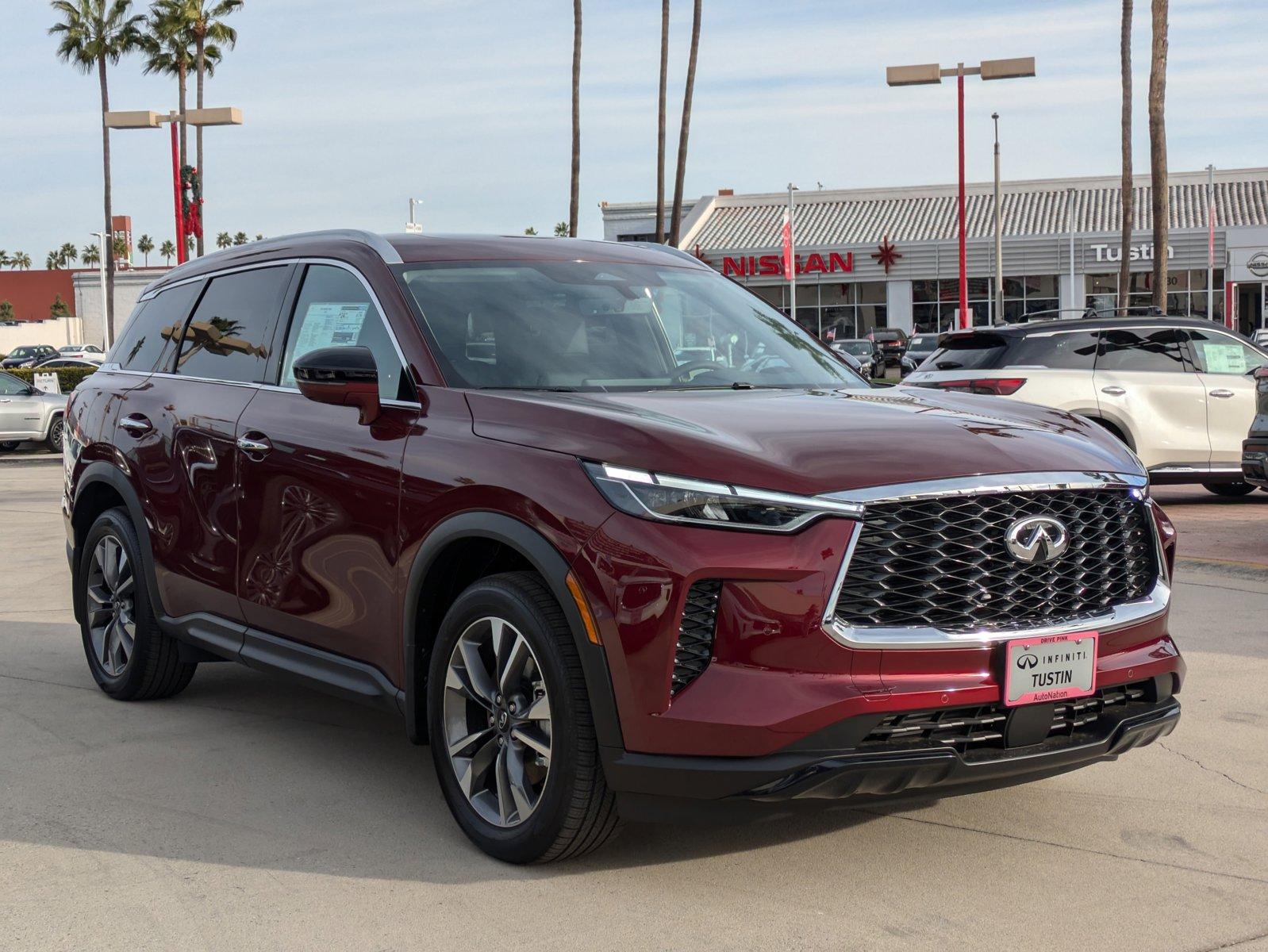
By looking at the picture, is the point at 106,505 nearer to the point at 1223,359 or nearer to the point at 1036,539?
the point at 1036,539

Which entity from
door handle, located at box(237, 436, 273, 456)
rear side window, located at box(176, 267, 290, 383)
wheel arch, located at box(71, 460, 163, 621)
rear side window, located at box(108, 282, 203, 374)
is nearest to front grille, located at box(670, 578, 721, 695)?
door handle, located at box(237, 436, 273, 456)

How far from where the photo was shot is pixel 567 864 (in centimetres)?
428

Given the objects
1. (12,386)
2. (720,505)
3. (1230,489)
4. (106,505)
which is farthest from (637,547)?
(12,386)

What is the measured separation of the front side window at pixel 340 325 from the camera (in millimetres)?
4891

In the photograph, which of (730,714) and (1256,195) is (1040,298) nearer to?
(1256,195)

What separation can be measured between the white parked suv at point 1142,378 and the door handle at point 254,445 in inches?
345

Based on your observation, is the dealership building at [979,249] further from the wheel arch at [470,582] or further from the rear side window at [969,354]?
the wheel arch at [470,582]

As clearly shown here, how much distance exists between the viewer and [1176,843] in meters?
4.45

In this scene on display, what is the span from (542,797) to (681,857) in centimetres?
53

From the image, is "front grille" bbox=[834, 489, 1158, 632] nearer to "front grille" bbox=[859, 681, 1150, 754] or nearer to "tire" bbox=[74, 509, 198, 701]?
"front grille" bbox=[859, 681, 1150, 754]

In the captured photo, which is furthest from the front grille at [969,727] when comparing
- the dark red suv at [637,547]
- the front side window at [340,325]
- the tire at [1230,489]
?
the tire at [1230,489]

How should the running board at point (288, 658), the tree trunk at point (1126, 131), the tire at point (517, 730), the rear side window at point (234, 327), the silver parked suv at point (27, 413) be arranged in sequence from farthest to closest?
1. the tree trunk at point (1126, 131)
2. the silver parked suv at point (27, 413)
3. the rear side window at point (234, 327)
4. the running board at point (288, 658)
5. the tire at point (517, 730)

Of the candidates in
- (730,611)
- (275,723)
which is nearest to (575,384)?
(730,611)

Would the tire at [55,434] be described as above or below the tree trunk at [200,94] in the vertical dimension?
below
